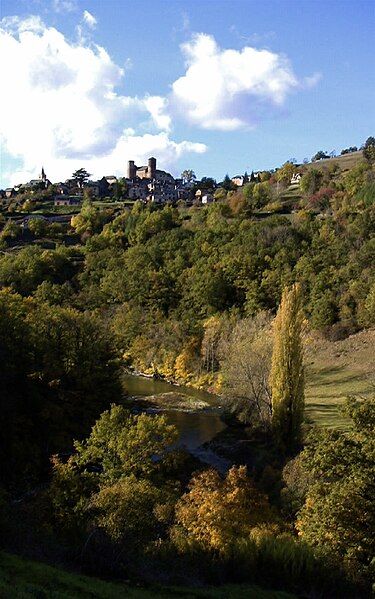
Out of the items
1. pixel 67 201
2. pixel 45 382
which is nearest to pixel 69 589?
pixel 45 382

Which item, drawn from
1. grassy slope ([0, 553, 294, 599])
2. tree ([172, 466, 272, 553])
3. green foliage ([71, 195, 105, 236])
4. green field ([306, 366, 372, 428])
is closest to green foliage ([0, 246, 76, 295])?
green foliage ([71, 195, 105, 236])

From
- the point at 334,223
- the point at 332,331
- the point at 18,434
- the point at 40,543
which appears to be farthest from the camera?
the point at 334,223

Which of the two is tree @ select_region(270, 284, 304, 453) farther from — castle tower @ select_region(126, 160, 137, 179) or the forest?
castle tower @ select_region(126, 160, 137, 179)

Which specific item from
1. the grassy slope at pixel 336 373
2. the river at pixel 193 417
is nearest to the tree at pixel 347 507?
the river at pixel 193 417

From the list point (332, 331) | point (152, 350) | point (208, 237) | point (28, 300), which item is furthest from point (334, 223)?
point (28, 300)

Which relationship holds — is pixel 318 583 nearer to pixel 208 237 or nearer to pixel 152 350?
pixel 152 350
